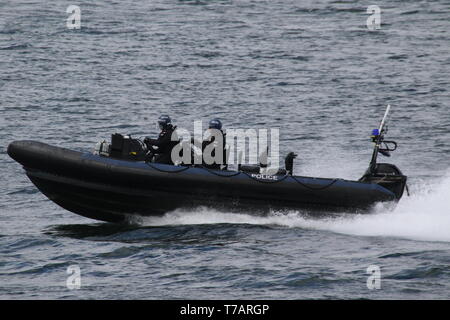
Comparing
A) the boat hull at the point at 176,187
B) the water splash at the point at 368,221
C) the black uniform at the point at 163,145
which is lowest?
the water splash at the point at 368,221

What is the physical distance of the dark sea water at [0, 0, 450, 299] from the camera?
1441 centimetres

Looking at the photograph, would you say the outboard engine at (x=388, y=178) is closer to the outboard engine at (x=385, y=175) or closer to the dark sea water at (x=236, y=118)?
the outboard engine at (x=385, y=175)

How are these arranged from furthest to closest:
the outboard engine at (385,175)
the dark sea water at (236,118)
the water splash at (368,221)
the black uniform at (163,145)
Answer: the black uniform at (163,145) → the outboard engine at (385,175) → the water splash at (368,221) → the dark sea water at (236,118)

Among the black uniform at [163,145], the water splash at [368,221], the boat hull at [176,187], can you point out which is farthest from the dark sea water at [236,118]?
the black uniform at [163,145]

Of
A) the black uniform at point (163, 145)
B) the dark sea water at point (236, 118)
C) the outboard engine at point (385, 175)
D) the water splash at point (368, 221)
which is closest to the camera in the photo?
the dark sea water at point (236, 118)

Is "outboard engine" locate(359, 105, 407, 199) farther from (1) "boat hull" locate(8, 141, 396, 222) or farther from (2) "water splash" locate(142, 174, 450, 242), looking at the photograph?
(2) "water splash" locate(142, 174, 450, 242)

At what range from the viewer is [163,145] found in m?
16.9

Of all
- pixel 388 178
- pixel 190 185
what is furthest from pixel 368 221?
pixel 190 185

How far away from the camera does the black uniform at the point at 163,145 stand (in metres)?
16.8

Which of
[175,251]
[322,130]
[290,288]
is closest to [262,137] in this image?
[322,130]

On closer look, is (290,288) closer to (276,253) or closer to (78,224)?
(276,253)

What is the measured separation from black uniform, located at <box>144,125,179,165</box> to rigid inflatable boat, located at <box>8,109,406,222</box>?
0.31 metres

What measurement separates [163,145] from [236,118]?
9853 millimetres

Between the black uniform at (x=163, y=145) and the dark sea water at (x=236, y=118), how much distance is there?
106cm
